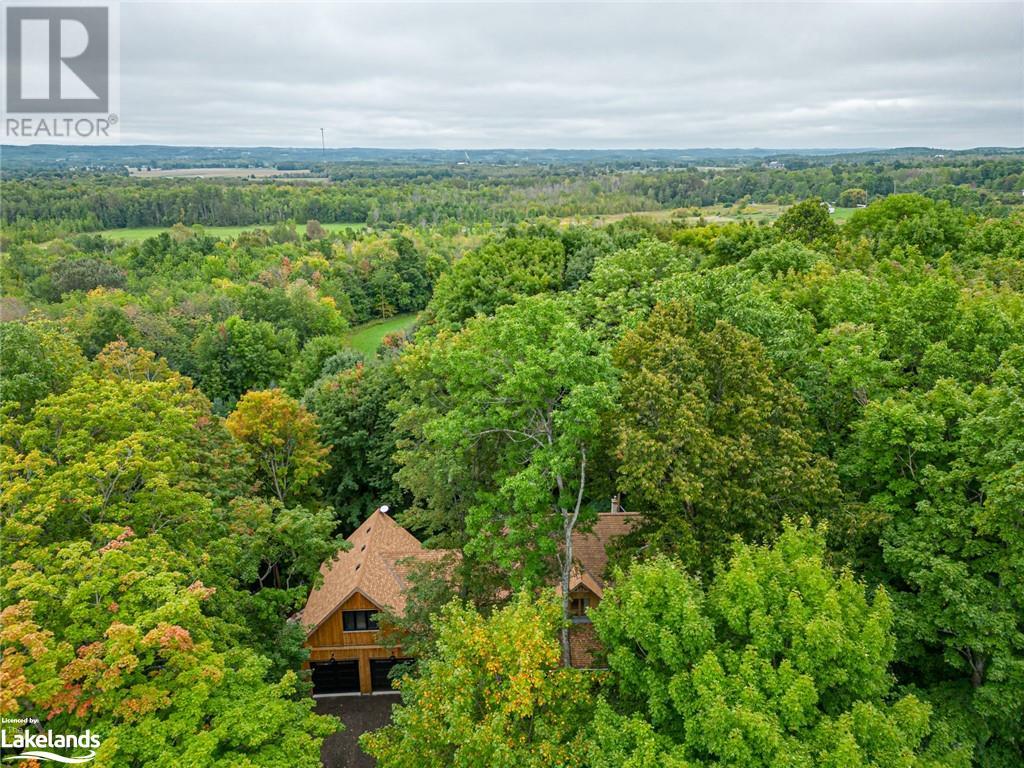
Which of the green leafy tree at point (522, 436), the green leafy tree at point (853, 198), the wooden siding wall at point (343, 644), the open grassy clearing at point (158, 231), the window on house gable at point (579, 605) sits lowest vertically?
the wooden siding wall at point (343, 644)

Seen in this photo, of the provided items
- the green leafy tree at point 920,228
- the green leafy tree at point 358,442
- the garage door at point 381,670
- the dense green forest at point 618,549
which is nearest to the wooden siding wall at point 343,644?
the garage door at point 381,670

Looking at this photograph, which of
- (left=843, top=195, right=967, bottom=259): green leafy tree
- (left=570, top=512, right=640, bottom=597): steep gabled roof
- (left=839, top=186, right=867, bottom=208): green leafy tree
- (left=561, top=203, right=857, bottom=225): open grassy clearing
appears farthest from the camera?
(left=839, top=186, right=867, bottom=208): green leafy tree

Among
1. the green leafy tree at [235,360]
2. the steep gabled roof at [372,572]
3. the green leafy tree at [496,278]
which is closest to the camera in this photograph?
the steep gabled roof at [372,572]

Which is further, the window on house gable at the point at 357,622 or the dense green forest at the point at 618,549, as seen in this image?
the window on house gable at the point at 357,622

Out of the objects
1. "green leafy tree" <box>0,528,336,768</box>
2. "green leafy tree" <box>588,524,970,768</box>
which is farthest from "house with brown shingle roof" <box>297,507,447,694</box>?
"green leafy tree" <box>588,524,970,768</box>

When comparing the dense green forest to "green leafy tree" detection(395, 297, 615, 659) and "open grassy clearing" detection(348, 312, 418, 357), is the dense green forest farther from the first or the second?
"open grassy clearing" detection(348, 312, 418, 357)

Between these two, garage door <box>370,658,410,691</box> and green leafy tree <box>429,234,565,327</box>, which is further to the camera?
green leafy tree <box>429,234,565,327</box>

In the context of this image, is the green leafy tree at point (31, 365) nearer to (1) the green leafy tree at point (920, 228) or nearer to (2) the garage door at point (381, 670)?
(2) the garage door at point (381, 670)

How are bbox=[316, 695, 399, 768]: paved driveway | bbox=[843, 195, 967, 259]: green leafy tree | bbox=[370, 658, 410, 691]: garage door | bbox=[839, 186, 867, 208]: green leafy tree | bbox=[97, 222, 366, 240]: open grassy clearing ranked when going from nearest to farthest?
bbox=[316, 695, 399, 768]: paved driveway, bbox=[370, 658, 410, 691]: garage door, bbox=[843, 195, 967, 259]: green leafy tree, bbox=[839, 186, 867, 208]: green leafy tree, bbox=[97, 222, 366, 240]: open grassy clearing
